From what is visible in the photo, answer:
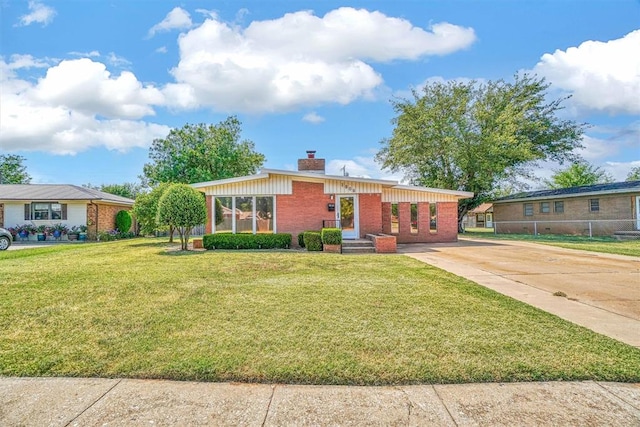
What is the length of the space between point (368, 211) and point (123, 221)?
685 inches

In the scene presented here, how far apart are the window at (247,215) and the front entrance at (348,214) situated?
3008 mm

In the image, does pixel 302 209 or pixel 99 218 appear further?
pixel 99 218

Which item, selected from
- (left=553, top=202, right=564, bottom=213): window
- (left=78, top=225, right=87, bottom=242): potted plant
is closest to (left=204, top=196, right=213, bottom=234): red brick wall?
(left=78, top=225, right=87, bottom=242): potted plant

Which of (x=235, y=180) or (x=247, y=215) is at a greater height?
(x=235, y=180)

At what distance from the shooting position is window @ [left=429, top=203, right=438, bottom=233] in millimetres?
17203

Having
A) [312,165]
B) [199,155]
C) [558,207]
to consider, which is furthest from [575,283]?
[199,155]

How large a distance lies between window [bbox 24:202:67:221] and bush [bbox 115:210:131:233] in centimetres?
307

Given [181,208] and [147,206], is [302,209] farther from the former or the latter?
[147,206]

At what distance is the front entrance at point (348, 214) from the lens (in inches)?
582

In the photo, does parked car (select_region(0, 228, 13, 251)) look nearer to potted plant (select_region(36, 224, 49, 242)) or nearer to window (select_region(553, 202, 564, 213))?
potted plant (select_region(36, 224, 49, 242))

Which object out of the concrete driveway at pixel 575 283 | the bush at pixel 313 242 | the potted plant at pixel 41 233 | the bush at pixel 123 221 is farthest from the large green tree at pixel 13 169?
the concrete driveway at pixel 575 283

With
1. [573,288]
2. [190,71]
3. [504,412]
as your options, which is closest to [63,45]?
[190,71]

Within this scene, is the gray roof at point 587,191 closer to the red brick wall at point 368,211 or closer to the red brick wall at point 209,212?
the red brick wall at point 368,211

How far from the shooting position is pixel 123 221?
2248cm
